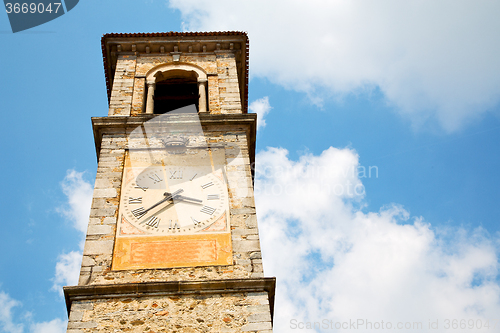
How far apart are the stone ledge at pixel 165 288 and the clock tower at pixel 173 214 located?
0.01m

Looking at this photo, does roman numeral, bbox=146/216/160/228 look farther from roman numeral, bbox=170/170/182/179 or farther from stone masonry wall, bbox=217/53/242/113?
stone masonry wall, bbox=217/53/242/113

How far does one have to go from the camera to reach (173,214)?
891 centimetres

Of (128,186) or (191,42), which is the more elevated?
(191,42)

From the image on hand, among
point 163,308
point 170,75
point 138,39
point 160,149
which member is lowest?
point 163,308

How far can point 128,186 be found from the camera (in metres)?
9.38

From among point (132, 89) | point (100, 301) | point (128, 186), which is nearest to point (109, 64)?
point (132, 89)

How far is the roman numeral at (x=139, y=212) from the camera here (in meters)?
8.81

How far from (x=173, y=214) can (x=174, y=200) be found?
0.35 meters

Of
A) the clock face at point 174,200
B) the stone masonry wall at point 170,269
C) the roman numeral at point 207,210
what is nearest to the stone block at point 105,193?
the stone masonry wall at point 170,269

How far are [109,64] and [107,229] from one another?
6.83 m

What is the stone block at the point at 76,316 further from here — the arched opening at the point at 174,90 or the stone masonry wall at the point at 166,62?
the arched opening at the point at 174,90

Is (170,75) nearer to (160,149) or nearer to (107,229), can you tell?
(160,149)

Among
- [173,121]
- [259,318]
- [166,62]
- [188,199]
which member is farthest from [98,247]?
[166,62]

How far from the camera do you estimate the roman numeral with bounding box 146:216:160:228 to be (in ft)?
28.4
